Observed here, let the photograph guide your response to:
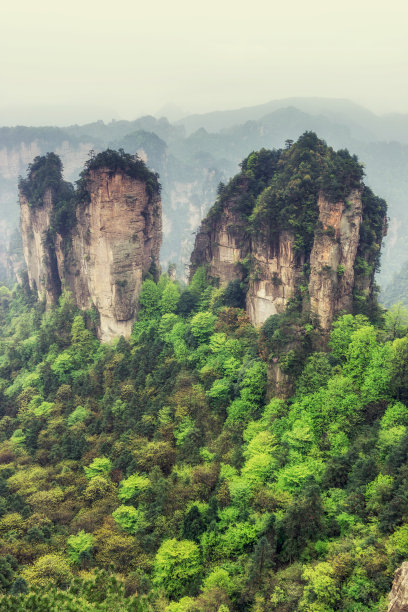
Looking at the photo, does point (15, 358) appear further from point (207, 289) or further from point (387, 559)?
point (387, 559)

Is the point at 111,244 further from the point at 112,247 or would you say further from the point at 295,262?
the point at 295,262

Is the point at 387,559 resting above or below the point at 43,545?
above

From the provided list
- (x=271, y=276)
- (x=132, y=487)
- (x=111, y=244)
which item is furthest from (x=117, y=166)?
(x=132, y=487)

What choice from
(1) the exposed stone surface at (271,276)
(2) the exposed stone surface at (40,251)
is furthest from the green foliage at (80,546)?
(2) the exposed stone surface at (40,251)

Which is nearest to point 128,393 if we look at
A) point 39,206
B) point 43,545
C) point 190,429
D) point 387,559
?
point 190,429

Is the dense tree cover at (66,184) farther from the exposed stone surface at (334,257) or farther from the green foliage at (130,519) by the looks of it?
the green foliage at (130,519)
